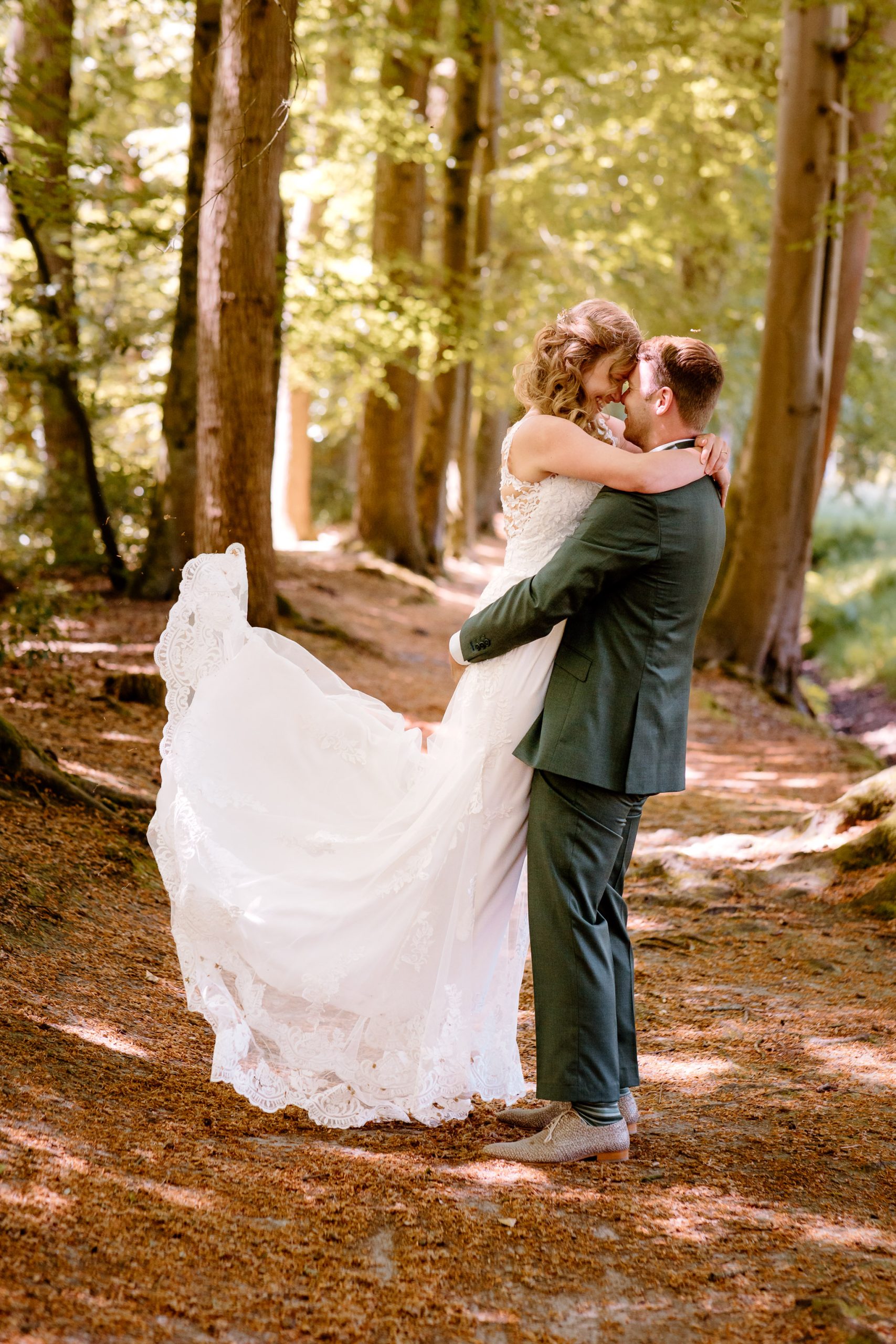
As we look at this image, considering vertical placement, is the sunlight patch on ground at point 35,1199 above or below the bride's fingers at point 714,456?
below

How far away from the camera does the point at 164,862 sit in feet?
11.9

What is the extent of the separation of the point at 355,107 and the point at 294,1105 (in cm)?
1628

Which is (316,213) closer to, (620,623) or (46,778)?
(46,778)

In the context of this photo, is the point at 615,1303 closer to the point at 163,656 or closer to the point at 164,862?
the point at 164,862

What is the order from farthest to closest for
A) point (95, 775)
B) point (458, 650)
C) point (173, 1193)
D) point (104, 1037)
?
point (95, 775), point (104, 1037), point (458, 650), point (173, 1193)

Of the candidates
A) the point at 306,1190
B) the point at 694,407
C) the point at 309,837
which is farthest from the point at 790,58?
the point at 306,1190

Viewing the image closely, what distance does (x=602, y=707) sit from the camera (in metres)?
3.26

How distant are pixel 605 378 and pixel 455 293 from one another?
37.9 ft

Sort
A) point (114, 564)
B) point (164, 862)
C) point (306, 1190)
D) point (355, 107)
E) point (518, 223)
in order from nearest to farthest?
point (306, 1190) → point (164, 862) → point (114, 564) → point (355, 107) → point (518, 223)

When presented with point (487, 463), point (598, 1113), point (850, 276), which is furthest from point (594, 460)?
point (487, 463)

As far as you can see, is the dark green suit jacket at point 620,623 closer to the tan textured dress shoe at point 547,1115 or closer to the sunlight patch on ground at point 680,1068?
the tan textured dress shoe at point 547,1115

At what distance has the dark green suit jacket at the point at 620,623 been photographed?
10.4 ft

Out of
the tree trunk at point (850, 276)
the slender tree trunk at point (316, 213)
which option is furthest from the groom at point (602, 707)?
the tree trunk at point (850, 276)

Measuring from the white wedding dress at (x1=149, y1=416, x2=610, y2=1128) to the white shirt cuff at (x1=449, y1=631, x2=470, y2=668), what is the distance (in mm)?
40
